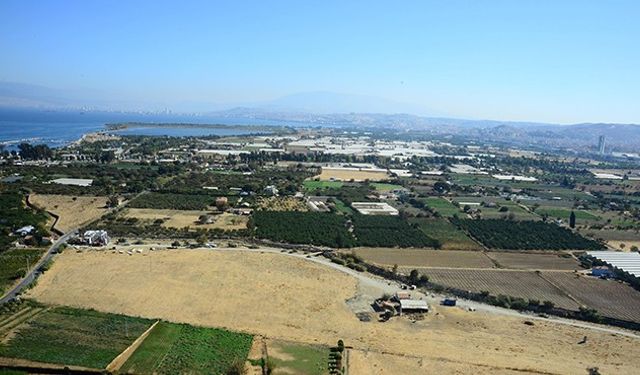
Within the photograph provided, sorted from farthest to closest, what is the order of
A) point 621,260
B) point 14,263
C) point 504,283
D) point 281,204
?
point 281,204 < point 621,260 < point 504,283 < point 14,263

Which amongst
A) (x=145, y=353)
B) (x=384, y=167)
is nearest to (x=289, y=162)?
(x=384, y=167)

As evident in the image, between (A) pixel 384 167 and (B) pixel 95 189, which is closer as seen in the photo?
(B) pixel 95 189

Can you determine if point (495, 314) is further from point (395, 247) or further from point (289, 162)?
point (289, 162)

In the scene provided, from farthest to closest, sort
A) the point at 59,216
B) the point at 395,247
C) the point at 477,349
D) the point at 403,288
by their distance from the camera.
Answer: the point at 59,216, the point at 395,247, the point at 403,288, the point at 477,349

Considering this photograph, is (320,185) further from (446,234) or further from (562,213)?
(562,213)

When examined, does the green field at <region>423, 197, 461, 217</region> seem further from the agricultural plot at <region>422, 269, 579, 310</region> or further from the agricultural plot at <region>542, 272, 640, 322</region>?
the agricultural plot at <region>542, 272, 640, 322</region>

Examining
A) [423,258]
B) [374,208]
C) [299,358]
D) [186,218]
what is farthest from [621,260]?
[186,218]
